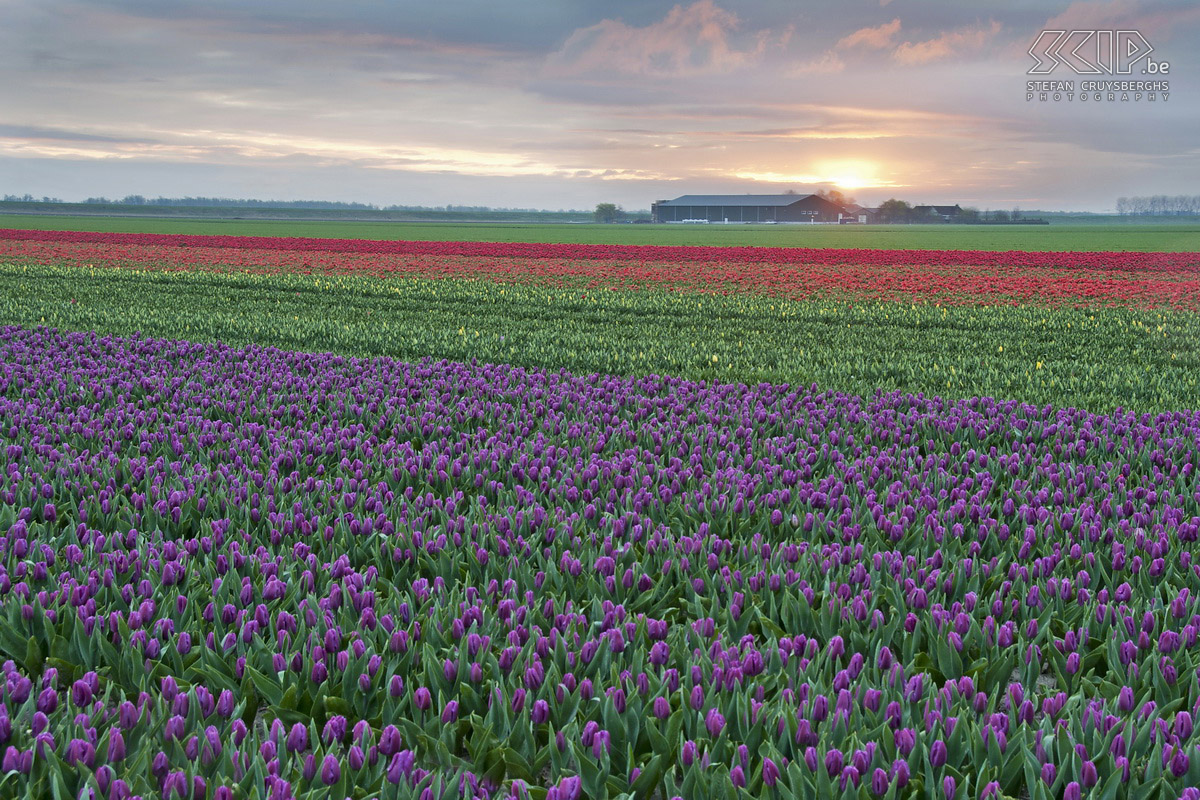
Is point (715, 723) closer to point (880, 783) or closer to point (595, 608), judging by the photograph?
point (880, 783)

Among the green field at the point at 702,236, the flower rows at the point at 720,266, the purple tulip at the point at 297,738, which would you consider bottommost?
the purple tulip at the point at 297,738

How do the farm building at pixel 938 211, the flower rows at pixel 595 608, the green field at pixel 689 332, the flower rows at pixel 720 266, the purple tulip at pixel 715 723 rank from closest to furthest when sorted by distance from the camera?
the flower rows at pixel 595 608, the purple tulip at pixel 715 723, the green field at pixel 689 332, the flower rows at pixel 720 266, the farm building at pixel 938 211

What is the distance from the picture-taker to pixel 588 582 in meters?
4.84

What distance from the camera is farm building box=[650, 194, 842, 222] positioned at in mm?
164875

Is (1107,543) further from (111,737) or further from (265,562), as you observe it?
(111,737)

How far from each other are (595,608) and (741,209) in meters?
170

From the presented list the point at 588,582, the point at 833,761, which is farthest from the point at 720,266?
the point at 833,761

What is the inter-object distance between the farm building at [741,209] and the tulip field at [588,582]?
155436mm

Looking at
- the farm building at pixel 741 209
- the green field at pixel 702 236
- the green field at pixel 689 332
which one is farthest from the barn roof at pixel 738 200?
the green field at pixel 689 332

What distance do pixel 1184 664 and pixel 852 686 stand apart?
148 centimetres

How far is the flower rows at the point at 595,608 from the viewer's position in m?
3.28

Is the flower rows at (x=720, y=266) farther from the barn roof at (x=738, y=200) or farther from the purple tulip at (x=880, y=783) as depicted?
the barn roof at (x=738, y=200)

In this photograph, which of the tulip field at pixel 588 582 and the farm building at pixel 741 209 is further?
the farm building at pixel 741 209

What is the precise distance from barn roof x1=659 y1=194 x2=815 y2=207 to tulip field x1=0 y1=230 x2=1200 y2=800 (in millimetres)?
160519
